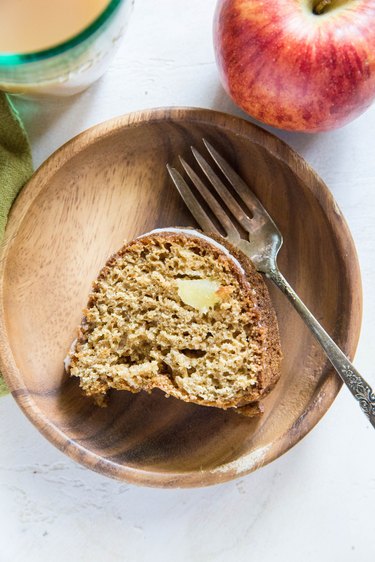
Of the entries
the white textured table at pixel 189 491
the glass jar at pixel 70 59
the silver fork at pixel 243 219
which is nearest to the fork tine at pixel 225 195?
the silver fork at pixel 243 219

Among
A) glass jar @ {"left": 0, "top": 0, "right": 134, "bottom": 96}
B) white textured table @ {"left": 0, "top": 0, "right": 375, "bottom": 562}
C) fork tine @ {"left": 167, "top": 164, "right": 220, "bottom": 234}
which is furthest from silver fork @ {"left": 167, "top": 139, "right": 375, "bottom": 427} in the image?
glass jar @ {"left": 0, "top": 0, "right": 134, "bottom": 96}

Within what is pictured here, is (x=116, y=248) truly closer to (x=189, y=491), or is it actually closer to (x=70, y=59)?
(x=70, y=59)

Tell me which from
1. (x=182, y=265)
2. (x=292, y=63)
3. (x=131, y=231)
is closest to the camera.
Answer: (x=292, y=63)

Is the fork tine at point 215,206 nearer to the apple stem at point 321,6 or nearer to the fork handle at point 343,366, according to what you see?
the fork handle at point 343,366

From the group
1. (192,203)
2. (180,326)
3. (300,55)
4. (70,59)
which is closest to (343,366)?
(180,326)

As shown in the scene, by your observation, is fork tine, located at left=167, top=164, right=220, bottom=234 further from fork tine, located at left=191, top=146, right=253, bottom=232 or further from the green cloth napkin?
the green cloth napkin

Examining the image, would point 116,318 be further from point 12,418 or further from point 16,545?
point 16,545

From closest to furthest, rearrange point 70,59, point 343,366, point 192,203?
point 70,59, point 343,366, point 192,203

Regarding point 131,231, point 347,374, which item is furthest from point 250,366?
point 131,231
